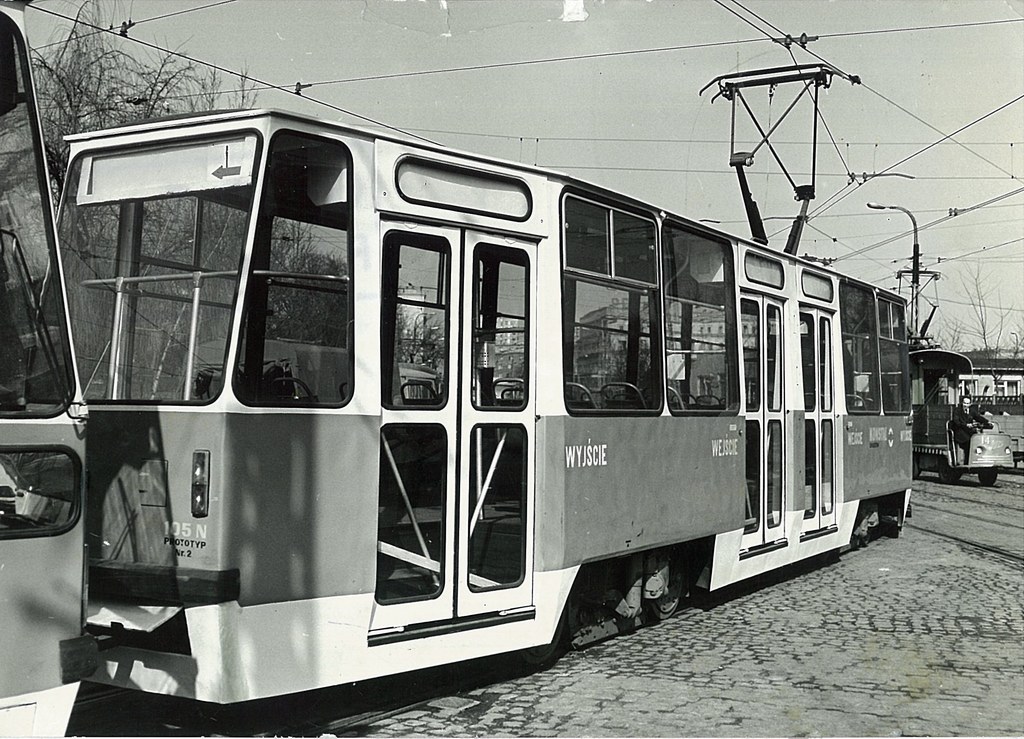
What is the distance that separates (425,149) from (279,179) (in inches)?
37.1

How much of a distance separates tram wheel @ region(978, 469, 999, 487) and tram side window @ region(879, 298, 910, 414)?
1291cm

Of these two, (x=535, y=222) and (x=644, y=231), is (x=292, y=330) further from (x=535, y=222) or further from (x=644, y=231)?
(x=644, y=231)

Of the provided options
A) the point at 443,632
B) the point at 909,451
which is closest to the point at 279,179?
the point at 443,632

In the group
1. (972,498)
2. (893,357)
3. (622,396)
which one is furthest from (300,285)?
(972,498)

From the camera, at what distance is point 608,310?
7.48 metres

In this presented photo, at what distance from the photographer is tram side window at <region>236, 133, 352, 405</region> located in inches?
208

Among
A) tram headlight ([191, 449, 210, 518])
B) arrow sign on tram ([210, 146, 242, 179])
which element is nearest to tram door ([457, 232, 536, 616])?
arrow sign on tram ([210, 146, 242, 179])

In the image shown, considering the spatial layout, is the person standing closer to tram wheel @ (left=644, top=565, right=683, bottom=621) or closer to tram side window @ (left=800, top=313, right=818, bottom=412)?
tram side window @ (left=800, top=313, right=818, bottom=412)

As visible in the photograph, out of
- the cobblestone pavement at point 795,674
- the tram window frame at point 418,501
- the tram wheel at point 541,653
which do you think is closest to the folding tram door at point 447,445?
the tram window frame at point 418,501

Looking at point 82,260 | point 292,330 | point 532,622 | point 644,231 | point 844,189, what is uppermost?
point 844,189

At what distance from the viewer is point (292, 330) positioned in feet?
17.9

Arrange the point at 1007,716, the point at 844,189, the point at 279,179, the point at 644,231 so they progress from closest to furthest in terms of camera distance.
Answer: the point at 279,179 → the point at 1007,716 → the point at 644,231 → the point at 844,189

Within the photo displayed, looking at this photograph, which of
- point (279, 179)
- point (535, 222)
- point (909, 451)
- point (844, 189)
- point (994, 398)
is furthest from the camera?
point (994, 398)

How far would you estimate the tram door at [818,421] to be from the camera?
11.6 metres
